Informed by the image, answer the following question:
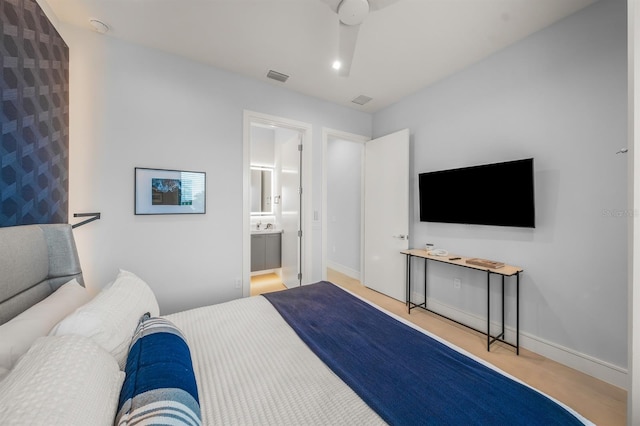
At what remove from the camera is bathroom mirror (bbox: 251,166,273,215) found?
4586 mm

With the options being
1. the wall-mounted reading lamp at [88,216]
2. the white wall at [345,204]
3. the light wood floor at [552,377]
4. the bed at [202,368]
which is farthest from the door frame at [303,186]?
the light wood floor at [552,377]

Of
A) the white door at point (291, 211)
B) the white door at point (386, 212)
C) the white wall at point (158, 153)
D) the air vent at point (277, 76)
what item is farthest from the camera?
the white door at point (291, 211)

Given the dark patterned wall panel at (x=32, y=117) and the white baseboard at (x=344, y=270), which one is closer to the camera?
the dark patterned wall panel at (x=32, y=117)

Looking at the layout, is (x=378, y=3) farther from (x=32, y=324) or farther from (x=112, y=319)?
(x=32, y=324)

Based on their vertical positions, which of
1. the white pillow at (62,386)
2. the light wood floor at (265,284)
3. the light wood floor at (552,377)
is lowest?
the light wood floor at (552,377)

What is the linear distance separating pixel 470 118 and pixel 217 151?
9.29ft

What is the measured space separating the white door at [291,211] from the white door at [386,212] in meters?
1.12

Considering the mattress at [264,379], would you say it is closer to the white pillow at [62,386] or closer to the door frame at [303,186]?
the white pillow at [62,386]

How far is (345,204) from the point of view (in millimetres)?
4594

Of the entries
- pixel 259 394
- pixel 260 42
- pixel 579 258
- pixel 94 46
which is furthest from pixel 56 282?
pixel 579 258

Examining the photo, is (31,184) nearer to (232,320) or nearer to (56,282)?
(56,282)

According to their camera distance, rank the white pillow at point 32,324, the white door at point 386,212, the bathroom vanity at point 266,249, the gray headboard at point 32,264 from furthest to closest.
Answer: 1. the bathroom vanity at point 266,249
2. the white door at point 386,212
3. the gray headboard at point 32,264
4. the white pillow at point 32,324

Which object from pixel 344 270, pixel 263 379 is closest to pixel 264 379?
pixel 263 379

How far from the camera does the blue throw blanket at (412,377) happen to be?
826 mm
